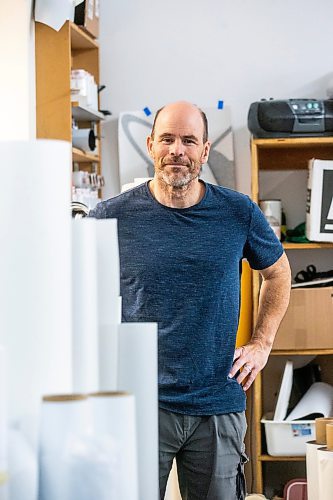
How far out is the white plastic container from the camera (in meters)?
4.37

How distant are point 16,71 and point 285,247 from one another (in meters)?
1.53

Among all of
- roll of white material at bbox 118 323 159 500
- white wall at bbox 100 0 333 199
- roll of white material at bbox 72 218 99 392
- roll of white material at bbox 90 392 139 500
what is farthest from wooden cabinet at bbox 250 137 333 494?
roll of white material at bbox 90 392 139 500

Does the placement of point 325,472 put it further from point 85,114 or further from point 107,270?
point 85,114

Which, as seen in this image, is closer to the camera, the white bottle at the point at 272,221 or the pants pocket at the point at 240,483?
the pants pocket at the point at 240,483

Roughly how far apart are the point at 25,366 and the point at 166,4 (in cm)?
401

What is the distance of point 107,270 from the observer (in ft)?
4.46

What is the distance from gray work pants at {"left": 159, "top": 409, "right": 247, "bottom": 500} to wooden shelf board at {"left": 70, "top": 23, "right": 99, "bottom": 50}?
7.58ft

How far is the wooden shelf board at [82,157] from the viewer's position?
14.4 ft

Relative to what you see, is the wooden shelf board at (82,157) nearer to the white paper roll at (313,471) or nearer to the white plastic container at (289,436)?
the white plastic container at (289,436)

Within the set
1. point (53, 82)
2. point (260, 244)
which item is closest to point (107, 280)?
point (260, 244)

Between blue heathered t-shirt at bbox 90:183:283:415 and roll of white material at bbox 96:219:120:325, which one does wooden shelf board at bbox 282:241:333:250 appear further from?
roll of white material at bbox 96:219:120:325

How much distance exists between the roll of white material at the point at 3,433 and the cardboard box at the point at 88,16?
3541 millimetres

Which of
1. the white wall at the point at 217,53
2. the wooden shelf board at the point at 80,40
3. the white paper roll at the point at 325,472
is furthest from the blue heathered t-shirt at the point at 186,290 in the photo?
the white wall at the point at 217,53

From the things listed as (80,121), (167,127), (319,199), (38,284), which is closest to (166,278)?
(167,127)
